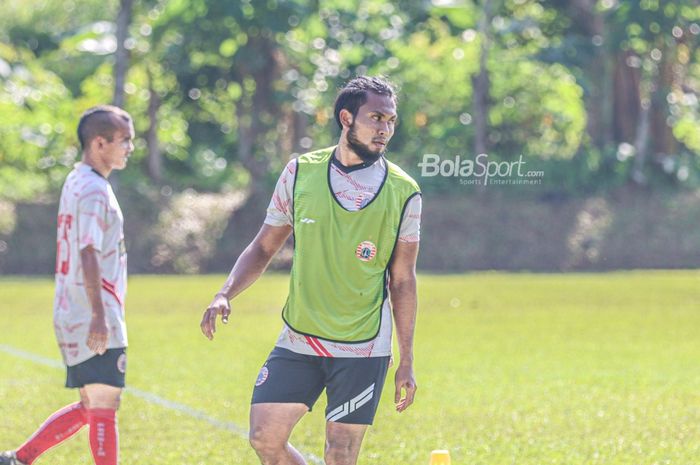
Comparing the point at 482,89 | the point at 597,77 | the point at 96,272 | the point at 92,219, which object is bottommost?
the point at 482,89

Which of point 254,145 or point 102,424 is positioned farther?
point 254,145

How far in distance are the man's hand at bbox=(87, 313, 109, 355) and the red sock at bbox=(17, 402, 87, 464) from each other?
30.8 inches

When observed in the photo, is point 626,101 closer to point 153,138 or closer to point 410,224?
point 153,138

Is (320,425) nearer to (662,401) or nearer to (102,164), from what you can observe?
(662,401)

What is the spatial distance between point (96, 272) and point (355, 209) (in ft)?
5.35

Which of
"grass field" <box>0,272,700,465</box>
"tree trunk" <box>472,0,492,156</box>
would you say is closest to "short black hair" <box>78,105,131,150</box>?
"grass field" <box>0,272,700,465</box>

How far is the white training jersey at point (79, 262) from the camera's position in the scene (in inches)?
273

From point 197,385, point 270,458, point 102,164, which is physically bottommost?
point 197,385

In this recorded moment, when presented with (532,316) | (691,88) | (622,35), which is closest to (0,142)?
(622,35)

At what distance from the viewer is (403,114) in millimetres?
41688

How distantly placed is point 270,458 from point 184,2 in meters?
32.5

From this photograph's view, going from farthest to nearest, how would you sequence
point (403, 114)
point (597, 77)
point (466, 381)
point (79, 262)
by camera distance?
point (403, 114) < point (597, 77) < point (466, 381) < point (79, 262)

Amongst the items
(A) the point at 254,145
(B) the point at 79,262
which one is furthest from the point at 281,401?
(A) the point at 254,145

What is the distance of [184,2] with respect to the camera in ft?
123
